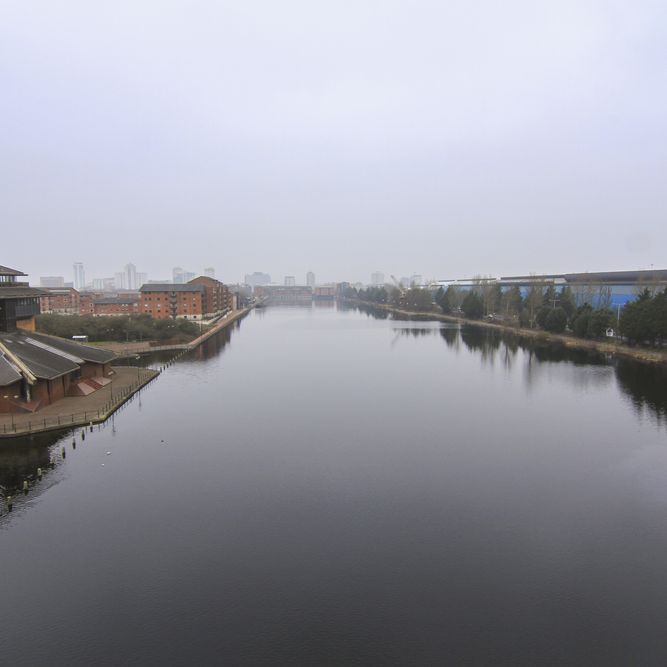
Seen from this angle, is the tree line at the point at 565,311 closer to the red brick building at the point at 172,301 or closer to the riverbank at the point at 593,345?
the riverbank at the point at 593,345

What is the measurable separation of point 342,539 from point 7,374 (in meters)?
12.7

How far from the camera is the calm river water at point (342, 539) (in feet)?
21.5

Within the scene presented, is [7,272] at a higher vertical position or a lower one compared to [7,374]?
higher

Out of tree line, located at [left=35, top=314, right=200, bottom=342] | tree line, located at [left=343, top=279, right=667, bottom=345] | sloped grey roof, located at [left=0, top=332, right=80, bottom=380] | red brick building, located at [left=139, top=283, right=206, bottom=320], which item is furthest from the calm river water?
red brick building, located at [left=139, top=283, right=206, bottom=320]

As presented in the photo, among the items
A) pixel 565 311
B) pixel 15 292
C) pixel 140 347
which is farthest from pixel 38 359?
pixel 565 311

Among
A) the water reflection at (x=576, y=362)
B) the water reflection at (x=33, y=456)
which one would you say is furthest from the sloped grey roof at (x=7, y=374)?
the water reflection at (x=576, y=362)

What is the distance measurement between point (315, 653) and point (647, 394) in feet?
63.9

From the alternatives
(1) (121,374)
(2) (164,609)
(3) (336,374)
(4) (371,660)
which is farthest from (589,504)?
(1) (121,374)

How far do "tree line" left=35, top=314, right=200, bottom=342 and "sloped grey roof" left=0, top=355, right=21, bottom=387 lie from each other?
55.8 ft

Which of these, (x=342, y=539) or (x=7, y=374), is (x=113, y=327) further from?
(x=342, y=539)

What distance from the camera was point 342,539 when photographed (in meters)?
8.88

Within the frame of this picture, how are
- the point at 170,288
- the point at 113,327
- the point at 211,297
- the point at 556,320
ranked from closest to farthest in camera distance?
the point at 113,327, the point at 556,320, the point at 170,288, the point at 211,297

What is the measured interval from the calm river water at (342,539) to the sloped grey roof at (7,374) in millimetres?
2986

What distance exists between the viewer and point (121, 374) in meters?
23.4
